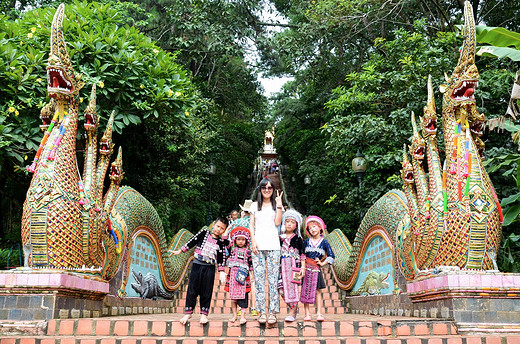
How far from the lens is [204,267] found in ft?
16.7

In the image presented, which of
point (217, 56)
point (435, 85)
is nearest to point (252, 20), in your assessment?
point (217, 56)

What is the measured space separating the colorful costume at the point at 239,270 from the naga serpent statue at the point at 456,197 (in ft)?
7.13

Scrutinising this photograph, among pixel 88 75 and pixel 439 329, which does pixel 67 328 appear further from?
pixel 88 75

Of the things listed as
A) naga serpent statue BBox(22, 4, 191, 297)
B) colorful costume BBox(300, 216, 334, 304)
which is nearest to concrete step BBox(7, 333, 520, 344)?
colorful costume BBox(300, 216, 334, 304)

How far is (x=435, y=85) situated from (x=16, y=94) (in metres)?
7.74

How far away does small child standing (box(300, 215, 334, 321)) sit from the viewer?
521cm

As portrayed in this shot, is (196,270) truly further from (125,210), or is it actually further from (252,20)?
(252,20)

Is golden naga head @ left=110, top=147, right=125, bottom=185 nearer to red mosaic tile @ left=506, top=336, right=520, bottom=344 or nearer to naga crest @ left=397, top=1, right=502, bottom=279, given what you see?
naga crest @ left=397, top=1, right=502, bottom=279

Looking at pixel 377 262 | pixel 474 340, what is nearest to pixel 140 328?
pixel 474 340

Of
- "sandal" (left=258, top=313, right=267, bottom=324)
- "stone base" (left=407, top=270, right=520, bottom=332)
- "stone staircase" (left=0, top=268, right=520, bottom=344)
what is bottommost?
"stone staircase" (left=0, top=268, right=520, bottom=344)

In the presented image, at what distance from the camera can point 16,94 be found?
7277 mm

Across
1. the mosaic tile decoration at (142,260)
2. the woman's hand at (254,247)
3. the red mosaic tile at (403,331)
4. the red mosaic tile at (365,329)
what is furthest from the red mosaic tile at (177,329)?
the mosaic tile decoration at (142,260)

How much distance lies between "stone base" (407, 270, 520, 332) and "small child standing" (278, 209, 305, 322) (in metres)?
1.61

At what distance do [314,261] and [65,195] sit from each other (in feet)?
10.1
